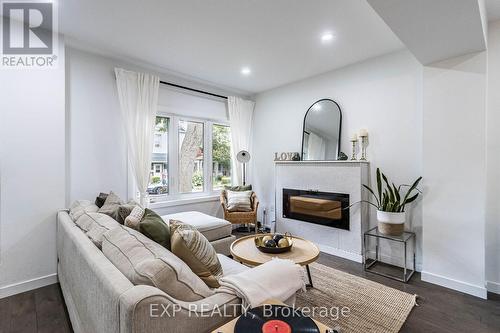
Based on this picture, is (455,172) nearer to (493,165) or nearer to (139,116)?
(493,165)

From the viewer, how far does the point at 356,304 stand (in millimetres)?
2221

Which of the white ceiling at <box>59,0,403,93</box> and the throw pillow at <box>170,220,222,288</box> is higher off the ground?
the white ceiling at <box>59,0,403,93</box>

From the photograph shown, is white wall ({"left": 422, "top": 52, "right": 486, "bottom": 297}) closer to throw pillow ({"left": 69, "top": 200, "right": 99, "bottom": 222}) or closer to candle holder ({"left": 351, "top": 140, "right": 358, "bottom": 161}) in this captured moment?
candle holder ({"left": 351, "top": 140, "right": 358, "bottom": 161})

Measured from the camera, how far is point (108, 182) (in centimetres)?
325

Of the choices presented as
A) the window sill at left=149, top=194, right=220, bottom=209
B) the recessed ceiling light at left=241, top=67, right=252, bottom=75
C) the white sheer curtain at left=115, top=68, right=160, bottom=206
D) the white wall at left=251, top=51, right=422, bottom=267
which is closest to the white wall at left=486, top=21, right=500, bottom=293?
the white wall at left=251, top=51, right=422, bottom=267

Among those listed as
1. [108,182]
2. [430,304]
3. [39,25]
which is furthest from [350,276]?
[39,25]

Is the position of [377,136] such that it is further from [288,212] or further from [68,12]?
[68,12]

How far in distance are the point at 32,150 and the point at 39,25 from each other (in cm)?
130

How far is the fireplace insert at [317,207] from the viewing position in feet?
11.2

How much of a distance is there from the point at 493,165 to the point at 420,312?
165 centimetres

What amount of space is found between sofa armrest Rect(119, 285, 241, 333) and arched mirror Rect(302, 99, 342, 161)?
3.03 m

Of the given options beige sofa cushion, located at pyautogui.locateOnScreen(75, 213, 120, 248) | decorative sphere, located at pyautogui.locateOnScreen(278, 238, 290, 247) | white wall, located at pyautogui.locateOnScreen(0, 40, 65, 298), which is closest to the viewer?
beige sofa cushion, located at pyautogui.locateOnScreen(75, 213, 120, 248)

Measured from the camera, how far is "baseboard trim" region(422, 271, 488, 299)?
2363mm

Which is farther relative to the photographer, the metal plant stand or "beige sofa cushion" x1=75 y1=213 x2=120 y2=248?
the metal plant stand
